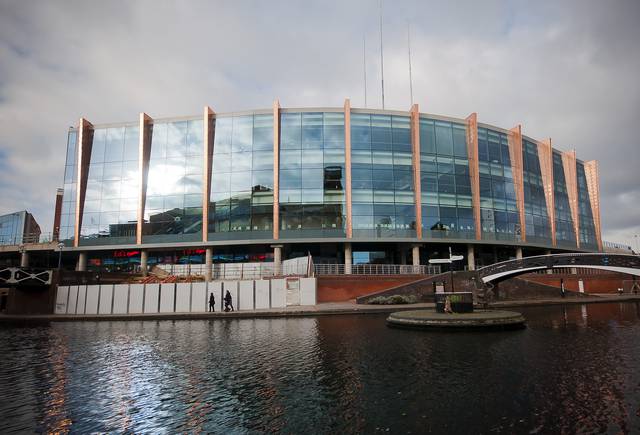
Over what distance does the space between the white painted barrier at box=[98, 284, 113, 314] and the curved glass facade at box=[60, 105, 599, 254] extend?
15.2 meters

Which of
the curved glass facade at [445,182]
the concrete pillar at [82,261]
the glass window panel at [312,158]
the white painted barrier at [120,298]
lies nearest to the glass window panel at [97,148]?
the concrete pillar at [82,261]

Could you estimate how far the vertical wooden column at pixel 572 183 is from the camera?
216 ft

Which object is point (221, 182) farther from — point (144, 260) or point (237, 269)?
point (144, 260)

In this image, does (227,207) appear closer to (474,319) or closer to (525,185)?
(474,319)

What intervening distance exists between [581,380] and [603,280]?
54.1m

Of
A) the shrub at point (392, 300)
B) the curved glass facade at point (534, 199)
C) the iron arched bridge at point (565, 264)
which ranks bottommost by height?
the shrub at point (392, 300)

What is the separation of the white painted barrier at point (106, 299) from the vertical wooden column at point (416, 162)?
33.4 metres

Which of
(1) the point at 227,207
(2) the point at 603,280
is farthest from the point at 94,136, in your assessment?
(2) the point at 603,280

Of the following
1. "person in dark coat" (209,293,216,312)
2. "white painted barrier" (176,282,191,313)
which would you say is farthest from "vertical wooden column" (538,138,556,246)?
"white painted barrier" (176,282,191,313)

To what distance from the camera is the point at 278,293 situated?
35844 mm

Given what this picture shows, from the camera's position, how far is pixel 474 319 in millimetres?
21578

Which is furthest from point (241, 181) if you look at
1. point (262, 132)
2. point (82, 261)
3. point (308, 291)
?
point (82, 261)

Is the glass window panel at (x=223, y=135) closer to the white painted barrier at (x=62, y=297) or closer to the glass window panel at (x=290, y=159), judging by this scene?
the glass window panel at (x=290, y=159)

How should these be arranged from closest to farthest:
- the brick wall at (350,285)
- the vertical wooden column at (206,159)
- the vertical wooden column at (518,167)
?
the brick wall at (350,285)
the vertical wooden column at (206,159)
the vertical wooden column at (518,167)
